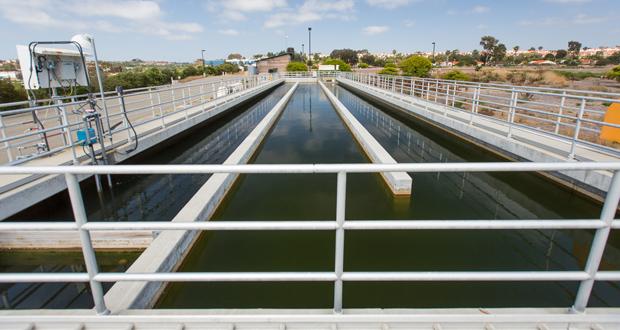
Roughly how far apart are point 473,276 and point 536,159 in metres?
5.28

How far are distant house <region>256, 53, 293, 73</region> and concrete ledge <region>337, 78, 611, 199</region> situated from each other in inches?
2182

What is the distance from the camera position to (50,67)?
18.6ft

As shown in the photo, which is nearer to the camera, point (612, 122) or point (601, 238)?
point (601, 238)

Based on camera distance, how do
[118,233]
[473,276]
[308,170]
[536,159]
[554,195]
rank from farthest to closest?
[536,159] → [554,195] → [118,233] → [473,276] → [308,170]

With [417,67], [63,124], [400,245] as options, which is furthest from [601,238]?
[417,67]

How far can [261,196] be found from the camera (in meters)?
5.61

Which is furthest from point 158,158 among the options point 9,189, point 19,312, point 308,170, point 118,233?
point 308,170

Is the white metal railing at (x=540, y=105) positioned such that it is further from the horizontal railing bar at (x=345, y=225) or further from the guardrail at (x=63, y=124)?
the guardrail at (x=63, y=124)

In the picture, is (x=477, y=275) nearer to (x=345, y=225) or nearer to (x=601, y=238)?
(x=601, y=238)

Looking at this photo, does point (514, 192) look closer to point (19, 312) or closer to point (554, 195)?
point (554, 195)

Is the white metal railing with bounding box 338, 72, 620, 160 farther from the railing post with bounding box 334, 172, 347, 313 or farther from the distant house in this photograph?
the distant house

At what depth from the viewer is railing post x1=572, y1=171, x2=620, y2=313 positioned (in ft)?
5.49

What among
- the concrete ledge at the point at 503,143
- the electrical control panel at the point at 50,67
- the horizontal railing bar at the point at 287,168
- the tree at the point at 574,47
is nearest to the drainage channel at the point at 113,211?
the electrical control panel at the point at 50,67

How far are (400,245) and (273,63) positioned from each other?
67.8m
